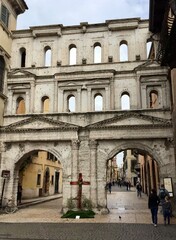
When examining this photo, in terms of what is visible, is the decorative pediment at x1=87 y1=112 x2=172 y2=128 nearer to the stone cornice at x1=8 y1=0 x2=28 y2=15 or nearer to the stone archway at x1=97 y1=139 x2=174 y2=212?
the stone archway at x1=97 y1=139 x2=174 y2=212

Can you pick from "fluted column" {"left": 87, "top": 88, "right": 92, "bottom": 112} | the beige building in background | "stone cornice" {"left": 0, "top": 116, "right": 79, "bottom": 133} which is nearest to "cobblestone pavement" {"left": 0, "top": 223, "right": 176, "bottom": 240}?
"stone cornice" {"left": 0, "top": 116, "right": 79, "bottom": 133}

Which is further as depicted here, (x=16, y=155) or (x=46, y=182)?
(x=46, y=182)

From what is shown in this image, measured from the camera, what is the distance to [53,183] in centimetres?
3794

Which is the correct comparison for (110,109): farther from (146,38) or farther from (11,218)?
(11,218)

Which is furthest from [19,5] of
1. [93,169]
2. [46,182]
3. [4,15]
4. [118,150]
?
[46,182]

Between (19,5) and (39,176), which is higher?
(19,5)

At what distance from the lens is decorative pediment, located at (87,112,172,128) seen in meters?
19.1

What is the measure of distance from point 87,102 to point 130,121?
3283mm

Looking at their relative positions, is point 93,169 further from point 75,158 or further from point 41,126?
point 41,126

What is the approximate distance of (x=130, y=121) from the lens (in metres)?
19.4

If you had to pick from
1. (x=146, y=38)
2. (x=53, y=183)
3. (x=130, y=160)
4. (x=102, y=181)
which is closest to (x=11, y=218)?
(x=102, y=181)

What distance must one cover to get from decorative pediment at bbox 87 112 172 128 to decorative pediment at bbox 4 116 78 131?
6.57 ft

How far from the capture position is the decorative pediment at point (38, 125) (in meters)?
20.0

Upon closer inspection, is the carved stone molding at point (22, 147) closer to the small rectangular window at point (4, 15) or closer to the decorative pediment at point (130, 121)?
the decorative pediment at point (130, 121)
